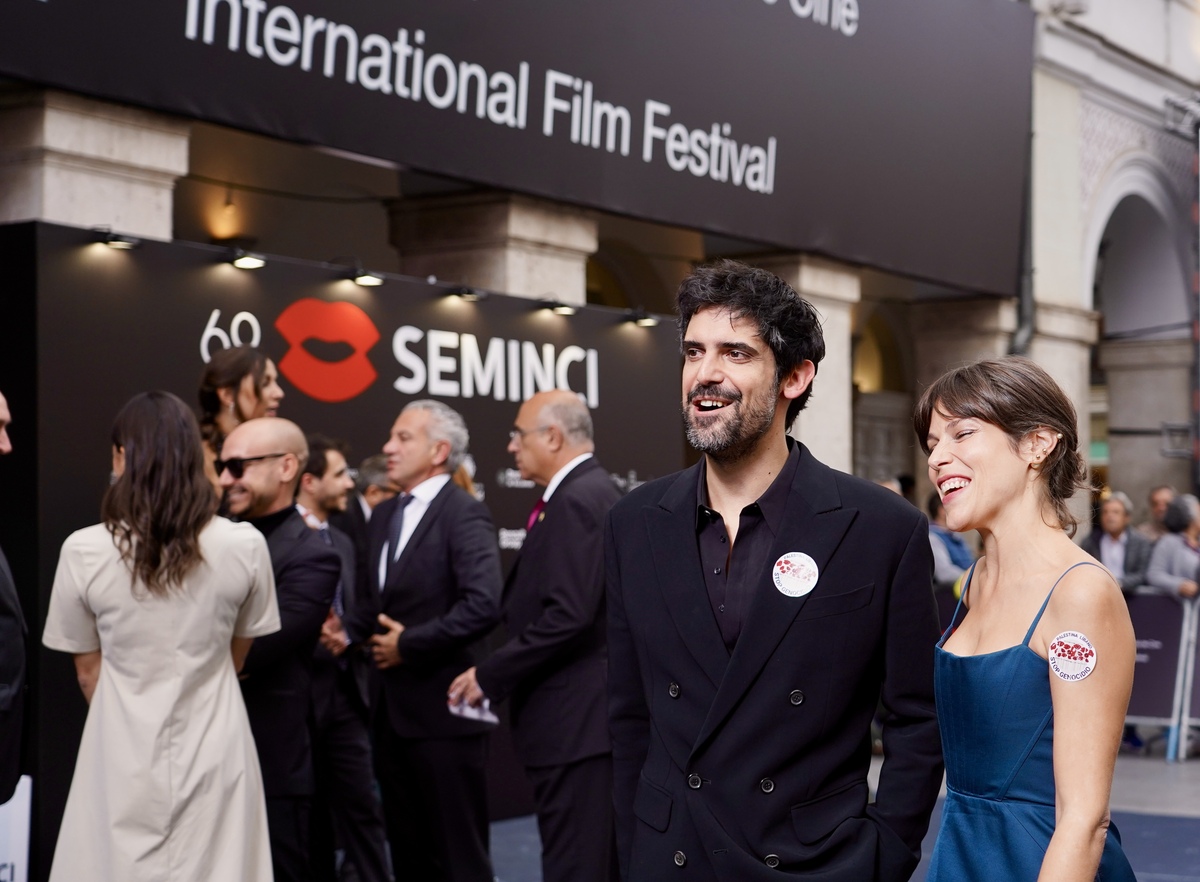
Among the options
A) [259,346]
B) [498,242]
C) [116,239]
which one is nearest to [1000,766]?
[116,239]

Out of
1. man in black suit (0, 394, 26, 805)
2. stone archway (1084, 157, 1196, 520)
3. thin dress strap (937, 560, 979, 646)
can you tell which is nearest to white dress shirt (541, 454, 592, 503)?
man in black suit (0, 394, 26, 805)

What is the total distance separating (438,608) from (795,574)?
9.99 feet

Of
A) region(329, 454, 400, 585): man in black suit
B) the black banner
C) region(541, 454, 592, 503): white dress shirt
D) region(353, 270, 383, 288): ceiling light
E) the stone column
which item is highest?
the black banner

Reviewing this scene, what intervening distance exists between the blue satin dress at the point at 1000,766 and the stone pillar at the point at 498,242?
253 inches

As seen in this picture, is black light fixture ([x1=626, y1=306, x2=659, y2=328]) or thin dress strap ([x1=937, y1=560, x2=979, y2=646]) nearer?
thin dress strap ([x1=937, y1=560, x2=979, y2=646])

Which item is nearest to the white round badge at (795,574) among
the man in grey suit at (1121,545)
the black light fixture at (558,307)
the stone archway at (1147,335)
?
the black light fixture at (558,307)

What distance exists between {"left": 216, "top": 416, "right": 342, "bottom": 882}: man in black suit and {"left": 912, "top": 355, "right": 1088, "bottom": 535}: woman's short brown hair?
2564 millimetres

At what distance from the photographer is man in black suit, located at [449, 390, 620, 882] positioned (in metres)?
5.03

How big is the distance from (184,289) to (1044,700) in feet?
16.3

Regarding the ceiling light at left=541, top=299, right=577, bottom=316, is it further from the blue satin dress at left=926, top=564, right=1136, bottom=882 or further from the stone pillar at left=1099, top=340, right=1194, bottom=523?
the stone pillar at left=1099, top=340, right=1194, bottom=523

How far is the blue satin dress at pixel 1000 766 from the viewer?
2.63 meters

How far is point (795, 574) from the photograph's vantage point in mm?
2857

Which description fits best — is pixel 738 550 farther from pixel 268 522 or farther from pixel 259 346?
pixel 259 346

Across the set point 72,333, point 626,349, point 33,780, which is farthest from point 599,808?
Answer: point 626,349
